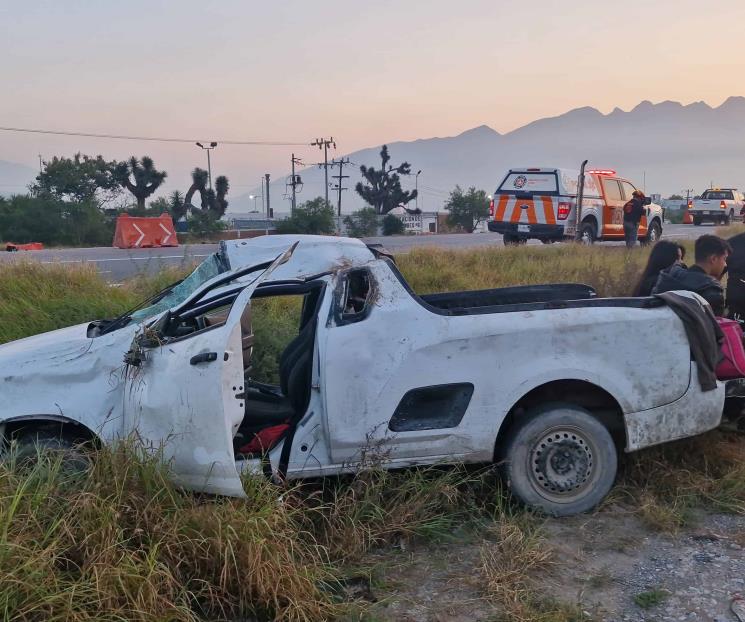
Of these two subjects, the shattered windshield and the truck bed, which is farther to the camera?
the truck bed

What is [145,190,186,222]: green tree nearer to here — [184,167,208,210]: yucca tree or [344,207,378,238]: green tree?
[184,167,208,210]: yucca tree

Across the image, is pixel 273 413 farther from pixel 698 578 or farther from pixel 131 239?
pixel 131 239

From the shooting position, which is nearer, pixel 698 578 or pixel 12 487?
pixel 12 487

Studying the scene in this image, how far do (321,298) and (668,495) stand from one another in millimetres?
2538

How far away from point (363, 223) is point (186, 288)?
42.2 m

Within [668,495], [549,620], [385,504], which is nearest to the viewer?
[549,620]

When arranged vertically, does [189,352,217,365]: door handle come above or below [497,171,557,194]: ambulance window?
below

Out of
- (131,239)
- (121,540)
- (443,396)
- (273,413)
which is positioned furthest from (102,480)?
(131,239)

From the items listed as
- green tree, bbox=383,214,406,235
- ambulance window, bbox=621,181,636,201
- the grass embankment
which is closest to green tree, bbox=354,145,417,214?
green tree, bbox=383,214,406,235

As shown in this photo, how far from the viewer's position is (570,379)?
4.25 metres

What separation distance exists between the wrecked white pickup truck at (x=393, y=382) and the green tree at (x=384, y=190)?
6330 centimetres

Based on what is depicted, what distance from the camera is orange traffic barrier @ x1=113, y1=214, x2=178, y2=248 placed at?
24.0 meters

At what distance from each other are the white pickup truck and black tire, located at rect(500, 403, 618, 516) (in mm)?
36235

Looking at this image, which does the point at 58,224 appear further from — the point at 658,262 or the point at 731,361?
the point at 731,361
